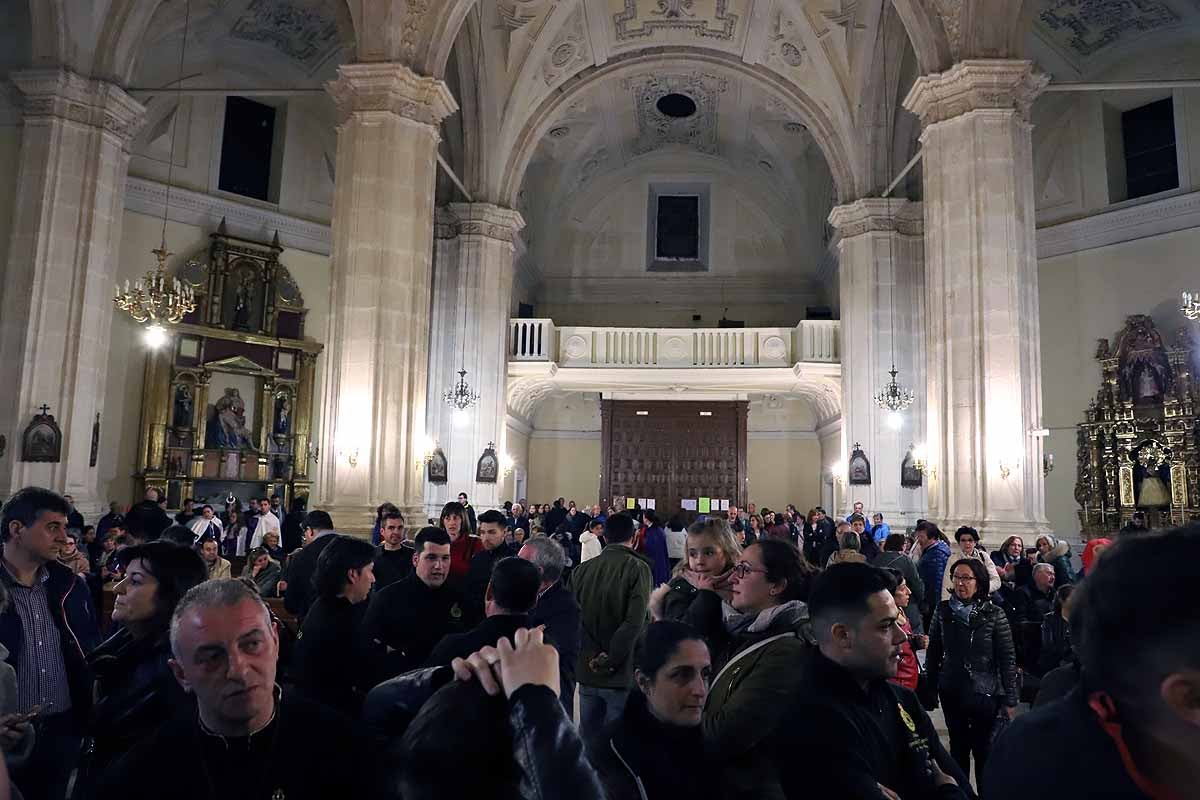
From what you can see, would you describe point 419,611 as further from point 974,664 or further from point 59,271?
point 59,271

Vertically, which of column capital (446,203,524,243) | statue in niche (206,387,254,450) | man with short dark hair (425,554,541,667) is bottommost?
man with short dark hair (425,554,541,667)

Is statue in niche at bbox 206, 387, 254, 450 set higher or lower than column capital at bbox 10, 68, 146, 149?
lower

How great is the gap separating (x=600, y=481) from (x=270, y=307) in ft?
35.9

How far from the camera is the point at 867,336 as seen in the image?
18609 millimetres

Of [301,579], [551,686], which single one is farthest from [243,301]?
[551,686]

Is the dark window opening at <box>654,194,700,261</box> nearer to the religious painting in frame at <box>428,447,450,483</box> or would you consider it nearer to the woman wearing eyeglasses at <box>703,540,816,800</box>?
the religious painting in frame at <box>428,447,450,483</box>

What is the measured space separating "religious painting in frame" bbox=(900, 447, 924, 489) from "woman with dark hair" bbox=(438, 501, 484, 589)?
12915 mm

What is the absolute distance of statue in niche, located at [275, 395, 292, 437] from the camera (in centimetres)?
1925

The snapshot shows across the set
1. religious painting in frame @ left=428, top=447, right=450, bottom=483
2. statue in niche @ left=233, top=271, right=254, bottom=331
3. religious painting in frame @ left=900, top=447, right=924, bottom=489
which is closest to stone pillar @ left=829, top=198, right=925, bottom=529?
religious painting in frame @ left=900, top=447, right=924, bottom=489

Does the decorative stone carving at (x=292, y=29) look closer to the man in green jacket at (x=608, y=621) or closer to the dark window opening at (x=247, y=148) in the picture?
the dark window opening at (x=247, y=148)

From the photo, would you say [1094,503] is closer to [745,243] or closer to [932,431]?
[932,431]

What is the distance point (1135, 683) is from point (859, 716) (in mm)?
992

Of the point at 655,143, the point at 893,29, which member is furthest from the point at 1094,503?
the point at 655,143

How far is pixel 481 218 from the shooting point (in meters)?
19.6
